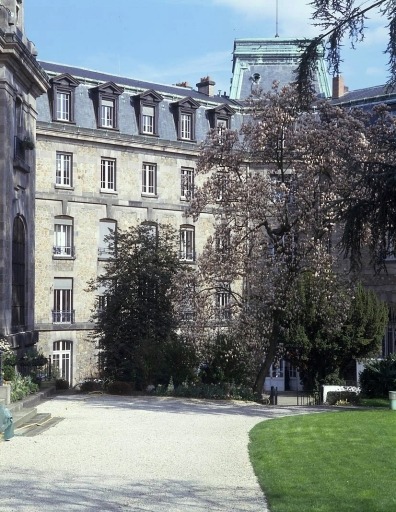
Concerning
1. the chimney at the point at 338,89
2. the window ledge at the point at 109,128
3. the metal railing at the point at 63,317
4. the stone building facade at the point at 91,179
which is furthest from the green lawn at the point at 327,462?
the chimney at the point at 338,89

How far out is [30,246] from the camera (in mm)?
25547

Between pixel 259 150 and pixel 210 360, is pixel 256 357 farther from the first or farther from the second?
pixel 259 150

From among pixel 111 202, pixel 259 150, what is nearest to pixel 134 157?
pixel 111 202

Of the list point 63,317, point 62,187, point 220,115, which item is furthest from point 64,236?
point 220,115

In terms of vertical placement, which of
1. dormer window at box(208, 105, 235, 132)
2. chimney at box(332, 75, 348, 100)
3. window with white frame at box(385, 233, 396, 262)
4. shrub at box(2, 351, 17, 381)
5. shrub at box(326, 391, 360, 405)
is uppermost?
chimney at box(332, 75, 348, 100)

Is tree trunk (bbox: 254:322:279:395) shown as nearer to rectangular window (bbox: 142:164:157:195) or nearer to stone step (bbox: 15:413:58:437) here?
stone step (bbox: 15:413:58:437)

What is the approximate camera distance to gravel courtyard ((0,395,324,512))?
10367 mm

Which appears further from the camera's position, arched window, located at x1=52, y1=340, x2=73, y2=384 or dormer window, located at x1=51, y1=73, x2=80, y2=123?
dormer window, located at x1=51, y1=73, x2=80, y2=123

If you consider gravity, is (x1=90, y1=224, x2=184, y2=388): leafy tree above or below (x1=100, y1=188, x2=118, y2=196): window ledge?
below

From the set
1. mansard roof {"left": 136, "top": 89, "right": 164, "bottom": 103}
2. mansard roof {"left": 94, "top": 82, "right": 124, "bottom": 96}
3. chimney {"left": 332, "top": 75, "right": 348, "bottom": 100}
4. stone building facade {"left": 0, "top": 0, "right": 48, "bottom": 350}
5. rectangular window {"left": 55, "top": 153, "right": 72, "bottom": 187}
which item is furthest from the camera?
chimney {"left": 332, "top": 75, "right": 348, "bottom": 100}

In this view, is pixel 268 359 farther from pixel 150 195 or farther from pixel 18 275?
pixel 150 195

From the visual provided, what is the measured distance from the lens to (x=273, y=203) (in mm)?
24703

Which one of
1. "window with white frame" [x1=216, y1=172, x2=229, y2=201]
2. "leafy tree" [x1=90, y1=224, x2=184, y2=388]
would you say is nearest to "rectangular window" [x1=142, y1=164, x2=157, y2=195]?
"leafy tree" [x1=90, y1=224, x2=184, y2=388]

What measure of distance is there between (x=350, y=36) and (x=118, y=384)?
15.8m
